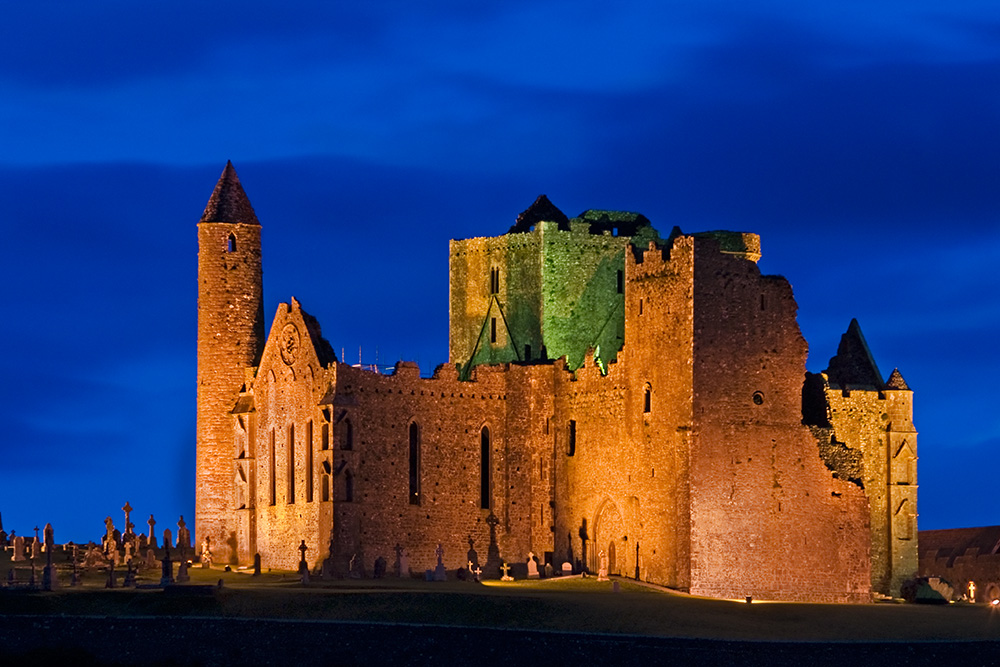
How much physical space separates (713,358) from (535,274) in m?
11.2

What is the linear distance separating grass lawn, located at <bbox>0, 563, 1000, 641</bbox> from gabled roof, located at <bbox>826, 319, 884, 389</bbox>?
12.8 m

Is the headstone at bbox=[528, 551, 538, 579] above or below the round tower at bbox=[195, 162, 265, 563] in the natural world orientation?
below

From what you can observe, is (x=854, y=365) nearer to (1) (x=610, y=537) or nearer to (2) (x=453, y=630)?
(1) (x=610, y=537)

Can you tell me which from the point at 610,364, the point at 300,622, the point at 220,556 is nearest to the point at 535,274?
the point at 610,364

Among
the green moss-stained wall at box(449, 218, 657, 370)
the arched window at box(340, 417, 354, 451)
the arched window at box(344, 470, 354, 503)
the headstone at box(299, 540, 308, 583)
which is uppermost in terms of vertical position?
the green moss-stained wall at box(449, 218, 657, 370)

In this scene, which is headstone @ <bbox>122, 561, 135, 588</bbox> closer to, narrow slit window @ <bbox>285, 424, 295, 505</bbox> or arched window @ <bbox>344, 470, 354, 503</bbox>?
arched window @ <bbox>344, 470, 354, 503</bbox>

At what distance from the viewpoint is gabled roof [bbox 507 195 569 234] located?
9188 centimetres

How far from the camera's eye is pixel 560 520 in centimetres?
8650

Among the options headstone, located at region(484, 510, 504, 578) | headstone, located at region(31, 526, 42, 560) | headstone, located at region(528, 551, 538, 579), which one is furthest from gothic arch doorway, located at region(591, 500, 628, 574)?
headstone, located at region(31, 526, 42, 560)

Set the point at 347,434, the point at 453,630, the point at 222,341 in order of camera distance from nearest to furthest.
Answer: the point at 453,630 → the point at 347,434 → the point at 222,341

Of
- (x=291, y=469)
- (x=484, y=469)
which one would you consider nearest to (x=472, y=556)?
(x=484, y=469)

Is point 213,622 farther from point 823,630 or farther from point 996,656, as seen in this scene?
point 996,656

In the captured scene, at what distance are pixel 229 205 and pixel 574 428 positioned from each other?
1501 centimetres

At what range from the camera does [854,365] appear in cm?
8962
